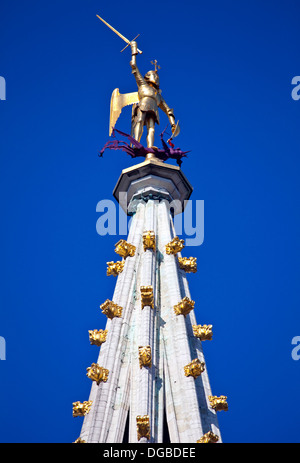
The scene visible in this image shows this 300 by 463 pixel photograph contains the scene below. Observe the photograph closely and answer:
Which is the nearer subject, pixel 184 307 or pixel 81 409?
pixel 81 409

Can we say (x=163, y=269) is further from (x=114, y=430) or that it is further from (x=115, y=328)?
(x=114, y=430)

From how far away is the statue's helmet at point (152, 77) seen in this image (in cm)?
4362

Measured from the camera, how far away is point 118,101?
43156 millimetres

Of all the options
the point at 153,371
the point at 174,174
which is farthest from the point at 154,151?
the point at 153,371

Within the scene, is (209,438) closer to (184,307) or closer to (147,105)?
(184,307)

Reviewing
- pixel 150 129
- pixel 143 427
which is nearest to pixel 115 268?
pixel 143 427

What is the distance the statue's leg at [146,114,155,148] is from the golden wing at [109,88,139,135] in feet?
4.08

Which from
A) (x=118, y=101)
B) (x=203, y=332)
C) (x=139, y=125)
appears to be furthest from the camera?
(x=118, y=101)

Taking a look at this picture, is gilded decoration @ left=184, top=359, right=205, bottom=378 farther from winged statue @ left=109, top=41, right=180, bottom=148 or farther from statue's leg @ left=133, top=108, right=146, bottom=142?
statue's leg @ left=133, top=108, right=146, bottom=142

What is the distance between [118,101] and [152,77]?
7.40 feet

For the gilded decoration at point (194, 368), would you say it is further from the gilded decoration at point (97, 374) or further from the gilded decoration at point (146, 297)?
the gilded decoration at point (146, 297)

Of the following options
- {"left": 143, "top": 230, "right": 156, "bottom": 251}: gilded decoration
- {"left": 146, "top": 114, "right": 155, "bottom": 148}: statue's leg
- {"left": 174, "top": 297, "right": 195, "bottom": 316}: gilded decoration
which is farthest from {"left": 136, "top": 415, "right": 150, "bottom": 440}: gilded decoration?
{"left": 146, "top": 114, "right": 155, "bottom": 148}: statue's leg

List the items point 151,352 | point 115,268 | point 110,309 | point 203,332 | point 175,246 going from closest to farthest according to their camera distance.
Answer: point 151,352, point 203,332, point 110,309, point 115,268, point 175,246

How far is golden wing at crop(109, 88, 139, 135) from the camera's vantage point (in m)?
42.7
